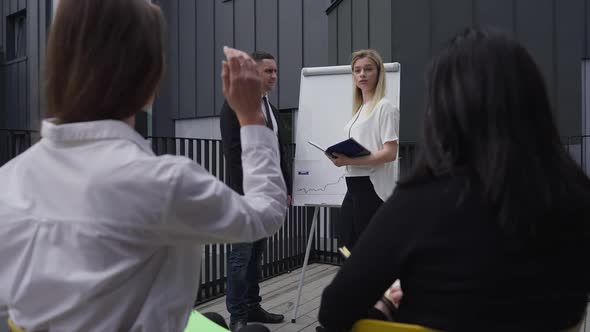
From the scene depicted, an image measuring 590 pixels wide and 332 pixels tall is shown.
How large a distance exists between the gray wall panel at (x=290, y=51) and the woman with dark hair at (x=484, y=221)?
7049 mm

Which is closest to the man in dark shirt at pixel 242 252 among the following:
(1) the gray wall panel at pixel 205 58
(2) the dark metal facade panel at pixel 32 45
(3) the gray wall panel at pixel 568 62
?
(3) the gray wall panel at pixel 568 62

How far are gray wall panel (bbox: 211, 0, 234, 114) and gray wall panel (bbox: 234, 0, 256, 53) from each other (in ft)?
0.48

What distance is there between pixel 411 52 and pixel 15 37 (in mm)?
10662

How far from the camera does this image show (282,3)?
8.27 meters

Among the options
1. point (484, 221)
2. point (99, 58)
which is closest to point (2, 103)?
point (99, 58)

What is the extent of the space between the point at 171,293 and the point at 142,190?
0.22 meters

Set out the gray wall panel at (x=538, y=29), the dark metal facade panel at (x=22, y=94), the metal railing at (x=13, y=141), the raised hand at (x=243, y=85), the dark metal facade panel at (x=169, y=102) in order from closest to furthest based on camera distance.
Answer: the raised hand at (x=243, y=85)
the metal railing at (x=13, y=141)
the gray wall panel at (x=538, y=29)
the dark metal facade panel at (x=169, y=102)
the dark metal facade panel at (x=22, y=94)

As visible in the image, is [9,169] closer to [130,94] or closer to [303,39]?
[130,94]

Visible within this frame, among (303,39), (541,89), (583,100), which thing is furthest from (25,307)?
(303,39)

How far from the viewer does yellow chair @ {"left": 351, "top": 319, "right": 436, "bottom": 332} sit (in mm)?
958

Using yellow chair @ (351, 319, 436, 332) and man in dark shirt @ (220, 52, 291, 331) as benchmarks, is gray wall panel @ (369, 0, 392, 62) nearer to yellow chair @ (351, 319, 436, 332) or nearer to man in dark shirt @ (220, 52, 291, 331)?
man in dark shirt @ (220, 52, 291, 331)

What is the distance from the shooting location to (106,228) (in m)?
0.88

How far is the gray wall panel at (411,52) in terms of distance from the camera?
18.2 feet

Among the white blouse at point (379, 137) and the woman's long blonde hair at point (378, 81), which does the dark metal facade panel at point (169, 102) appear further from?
the white blouse at point (379, 137)
